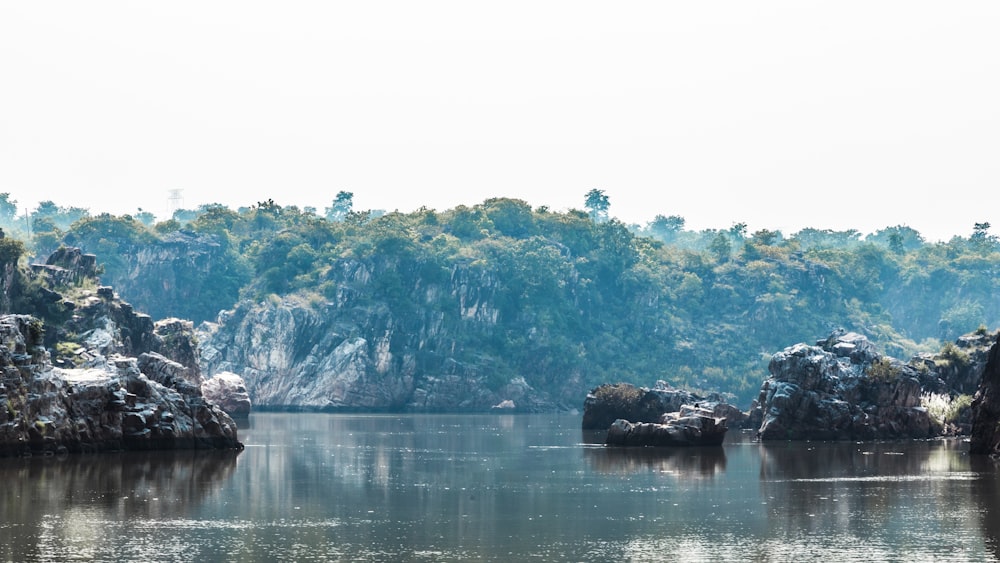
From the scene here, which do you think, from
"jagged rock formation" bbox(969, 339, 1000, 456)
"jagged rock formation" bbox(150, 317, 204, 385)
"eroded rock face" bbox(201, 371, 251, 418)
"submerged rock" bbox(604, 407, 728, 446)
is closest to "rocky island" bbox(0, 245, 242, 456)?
"submerged rock" bbox(604, 407, 728, 446)

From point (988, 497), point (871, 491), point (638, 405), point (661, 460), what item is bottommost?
point (871, 491)

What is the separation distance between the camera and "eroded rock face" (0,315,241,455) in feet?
354

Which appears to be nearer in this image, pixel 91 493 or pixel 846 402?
pixel 91 493

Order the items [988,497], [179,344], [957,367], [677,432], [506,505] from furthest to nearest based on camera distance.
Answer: [179,344] < [957,367] < [677,432] < [506,505] < [988,497]

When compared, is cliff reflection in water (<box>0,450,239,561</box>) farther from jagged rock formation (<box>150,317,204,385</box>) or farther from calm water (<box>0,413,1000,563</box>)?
jagged rock formation (<box>150,317,204,385</box>)

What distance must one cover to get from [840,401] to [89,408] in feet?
234

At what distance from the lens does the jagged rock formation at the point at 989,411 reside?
11162cm

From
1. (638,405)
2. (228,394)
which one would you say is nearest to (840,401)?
(638,405)

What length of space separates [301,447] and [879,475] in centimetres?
5396

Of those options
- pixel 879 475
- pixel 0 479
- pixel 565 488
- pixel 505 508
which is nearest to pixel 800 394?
pixel 879 475

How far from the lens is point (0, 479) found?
90.5 metres

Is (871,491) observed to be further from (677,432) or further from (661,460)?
(677,432)

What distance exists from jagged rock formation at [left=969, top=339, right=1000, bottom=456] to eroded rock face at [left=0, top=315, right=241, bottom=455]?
60.5m

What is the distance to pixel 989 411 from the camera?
112750 millimetres
